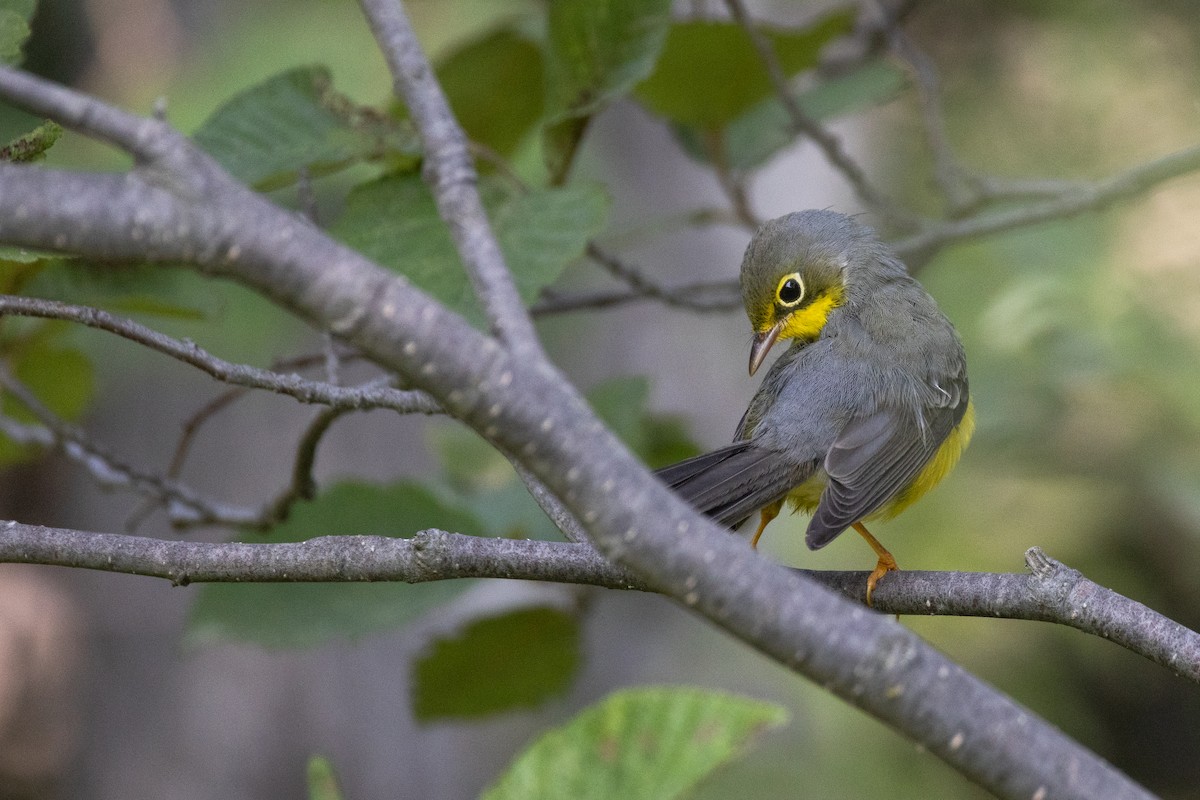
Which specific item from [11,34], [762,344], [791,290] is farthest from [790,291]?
[11,34]

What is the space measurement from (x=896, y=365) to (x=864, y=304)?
30cm

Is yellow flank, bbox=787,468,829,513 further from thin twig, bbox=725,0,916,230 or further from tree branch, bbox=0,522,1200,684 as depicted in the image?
thin twig, bbox=725,0,916,230

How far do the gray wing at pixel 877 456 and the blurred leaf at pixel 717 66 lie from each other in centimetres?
114

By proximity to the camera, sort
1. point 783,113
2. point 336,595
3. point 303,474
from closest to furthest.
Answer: point 303,474
point 336,595
point 783,113

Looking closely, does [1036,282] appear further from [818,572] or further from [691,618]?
[818,572]

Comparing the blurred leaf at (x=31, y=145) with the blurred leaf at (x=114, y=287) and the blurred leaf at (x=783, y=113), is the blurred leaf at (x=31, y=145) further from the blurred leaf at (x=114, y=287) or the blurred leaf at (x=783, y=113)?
the blurred leaf at (x=783, y=113)

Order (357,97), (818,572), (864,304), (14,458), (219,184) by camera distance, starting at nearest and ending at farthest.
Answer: (219,184)
(818,572)
(864,304)
(14,458)
(357,97)

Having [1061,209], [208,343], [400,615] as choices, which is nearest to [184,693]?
[208,343]

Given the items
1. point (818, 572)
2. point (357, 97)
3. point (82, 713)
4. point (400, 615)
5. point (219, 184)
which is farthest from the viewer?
point (82, 713)

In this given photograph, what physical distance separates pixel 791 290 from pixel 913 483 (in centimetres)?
72

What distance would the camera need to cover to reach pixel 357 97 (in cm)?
571

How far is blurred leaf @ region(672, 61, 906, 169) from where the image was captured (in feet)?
12.1

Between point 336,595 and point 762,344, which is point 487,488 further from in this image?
point 762,344

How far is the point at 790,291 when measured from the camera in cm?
344
